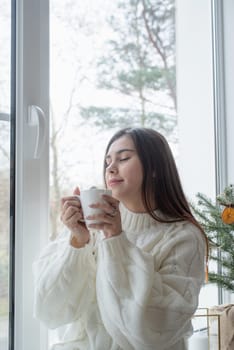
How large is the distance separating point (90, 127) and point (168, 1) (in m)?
0.62

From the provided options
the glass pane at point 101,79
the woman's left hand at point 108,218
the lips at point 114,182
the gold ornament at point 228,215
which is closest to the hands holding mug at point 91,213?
the woman's left hand at point 108,218

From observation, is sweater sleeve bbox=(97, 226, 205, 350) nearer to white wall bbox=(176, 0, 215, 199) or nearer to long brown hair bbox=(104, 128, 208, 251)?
long brown hair bbox=(104, 128, 208, 251)

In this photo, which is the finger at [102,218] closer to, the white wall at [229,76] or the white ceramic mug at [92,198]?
the white ceramic mug at [92,198]

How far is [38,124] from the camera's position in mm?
1062

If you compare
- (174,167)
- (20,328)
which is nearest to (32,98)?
(174,167)

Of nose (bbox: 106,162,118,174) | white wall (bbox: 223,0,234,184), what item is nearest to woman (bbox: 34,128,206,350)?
nose (bbox: 106,162,118,174)

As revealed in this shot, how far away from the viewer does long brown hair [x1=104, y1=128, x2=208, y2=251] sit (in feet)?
3.50

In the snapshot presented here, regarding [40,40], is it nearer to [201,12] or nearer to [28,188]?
[28,188]

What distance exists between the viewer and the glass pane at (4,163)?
1.05 m

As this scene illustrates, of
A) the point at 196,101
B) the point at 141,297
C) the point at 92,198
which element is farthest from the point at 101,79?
the point at 141,297

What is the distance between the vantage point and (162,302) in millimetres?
902

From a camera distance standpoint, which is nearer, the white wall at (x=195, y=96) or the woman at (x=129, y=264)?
the woman at (x=129, y=264)

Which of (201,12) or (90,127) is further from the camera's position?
(201,12)

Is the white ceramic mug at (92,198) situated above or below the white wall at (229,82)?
below
